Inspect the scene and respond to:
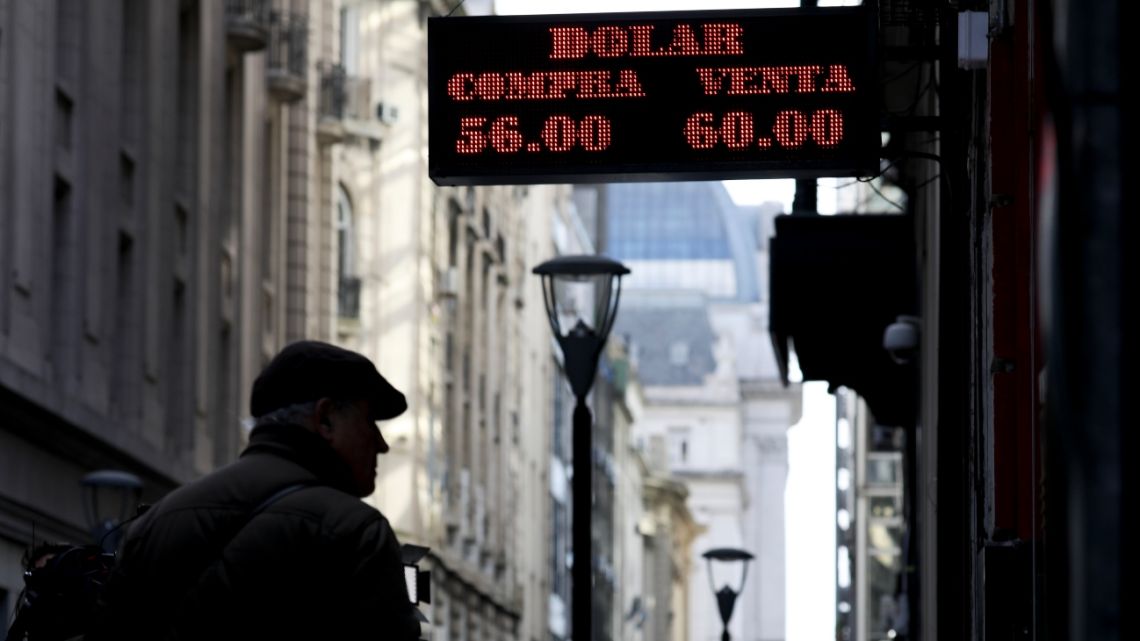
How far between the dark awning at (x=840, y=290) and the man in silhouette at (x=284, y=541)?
13955mm

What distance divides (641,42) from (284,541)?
5937mm

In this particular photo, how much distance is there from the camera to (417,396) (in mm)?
51000

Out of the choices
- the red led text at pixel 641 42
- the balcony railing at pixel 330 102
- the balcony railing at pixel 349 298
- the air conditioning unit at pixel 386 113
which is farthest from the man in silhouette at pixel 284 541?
the air conditioning unit at pixel 386 113

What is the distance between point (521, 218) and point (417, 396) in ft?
68.1

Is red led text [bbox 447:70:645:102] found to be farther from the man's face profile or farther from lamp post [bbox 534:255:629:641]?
lamp post [bbox 534:255:629:641]

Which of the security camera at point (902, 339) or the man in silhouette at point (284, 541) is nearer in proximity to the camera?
the man in silhouette at point (284, 541)

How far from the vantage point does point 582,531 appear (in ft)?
59.4

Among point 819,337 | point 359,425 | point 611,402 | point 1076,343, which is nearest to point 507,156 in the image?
point 359,425

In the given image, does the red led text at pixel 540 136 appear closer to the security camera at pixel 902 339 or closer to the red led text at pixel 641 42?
the red led text at pixel 641 42

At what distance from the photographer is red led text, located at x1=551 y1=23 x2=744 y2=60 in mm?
11586

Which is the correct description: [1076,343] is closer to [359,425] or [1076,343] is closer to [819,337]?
[359,425]

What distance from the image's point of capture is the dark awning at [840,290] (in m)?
20.8

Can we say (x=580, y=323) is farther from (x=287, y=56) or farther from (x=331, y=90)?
(x=331, y=90)

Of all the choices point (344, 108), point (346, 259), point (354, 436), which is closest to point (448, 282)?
point (346, 259)
